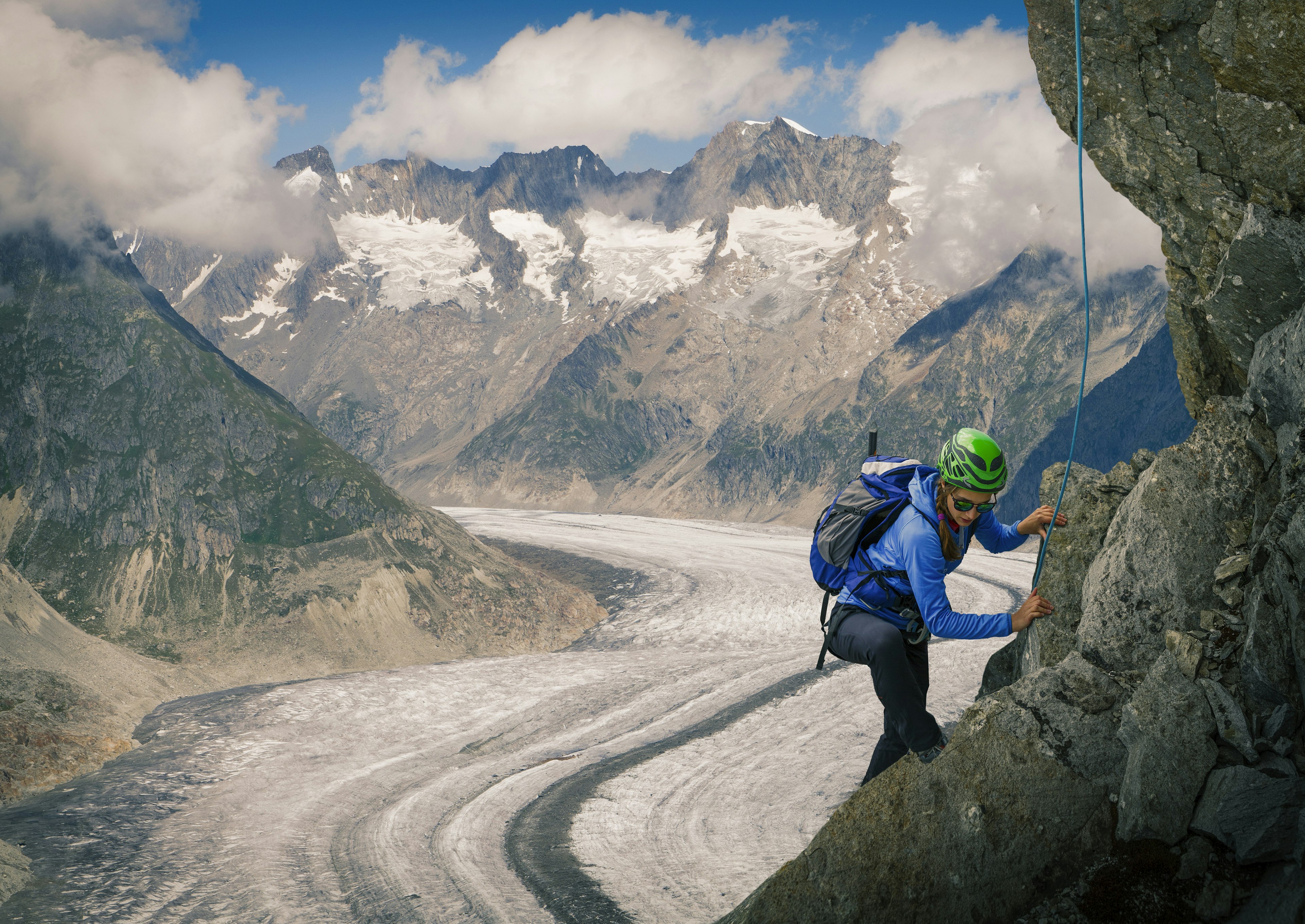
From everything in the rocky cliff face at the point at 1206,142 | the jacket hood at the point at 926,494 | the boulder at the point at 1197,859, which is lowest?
the boulder at the point at 1197,859

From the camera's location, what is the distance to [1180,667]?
233 inches

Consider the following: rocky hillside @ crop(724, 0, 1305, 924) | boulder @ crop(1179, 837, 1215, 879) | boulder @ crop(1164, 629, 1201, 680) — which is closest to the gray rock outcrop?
rocky hillside @ crop(724, 0, 1305, 924)

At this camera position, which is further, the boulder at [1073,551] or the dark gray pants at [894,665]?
the boulder at [1073,551]

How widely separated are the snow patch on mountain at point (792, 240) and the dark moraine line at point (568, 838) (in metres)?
133

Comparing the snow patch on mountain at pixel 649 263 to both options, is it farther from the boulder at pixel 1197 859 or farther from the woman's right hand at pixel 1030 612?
the boulder at pixel 1197 859

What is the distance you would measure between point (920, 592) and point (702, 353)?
13532cm

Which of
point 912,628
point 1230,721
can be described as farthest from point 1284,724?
point 912,628

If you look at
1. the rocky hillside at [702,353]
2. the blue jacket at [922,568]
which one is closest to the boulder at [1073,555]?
the blue jacket at [922,568]

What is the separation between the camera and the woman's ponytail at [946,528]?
608 cm

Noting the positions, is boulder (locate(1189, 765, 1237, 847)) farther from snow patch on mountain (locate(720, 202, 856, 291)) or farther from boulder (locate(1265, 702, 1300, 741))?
snow patch on mountain (locate(720, 202, 856, 291))

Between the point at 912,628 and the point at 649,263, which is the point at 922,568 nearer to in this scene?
the point at 912,628

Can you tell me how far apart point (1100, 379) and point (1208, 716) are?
85.0 metres

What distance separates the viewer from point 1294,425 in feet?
20.6

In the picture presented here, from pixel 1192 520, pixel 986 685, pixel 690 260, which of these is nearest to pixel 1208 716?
pixel 1192 520
